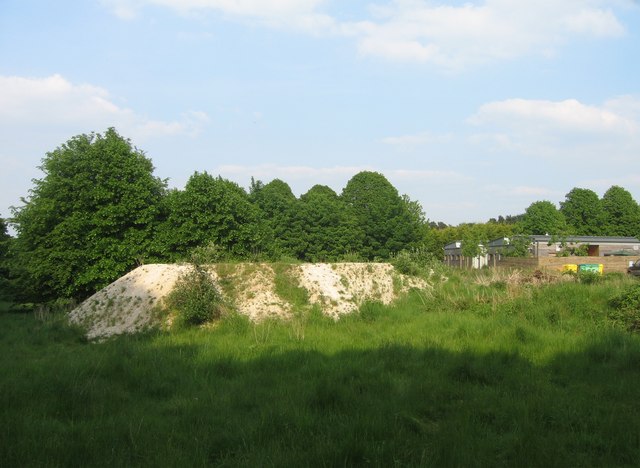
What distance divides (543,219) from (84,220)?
197ft

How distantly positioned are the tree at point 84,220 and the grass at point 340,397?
974 cm

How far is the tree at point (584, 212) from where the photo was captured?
224 feet

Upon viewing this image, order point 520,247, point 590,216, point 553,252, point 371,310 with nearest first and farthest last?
point 371,310 → point 520,247 → point 553,252 → point 590,216

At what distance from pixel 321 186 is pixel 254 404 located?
6169 cm

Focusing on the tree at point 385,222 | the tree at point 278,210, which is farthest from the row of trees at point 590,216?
the tree at point 278,210

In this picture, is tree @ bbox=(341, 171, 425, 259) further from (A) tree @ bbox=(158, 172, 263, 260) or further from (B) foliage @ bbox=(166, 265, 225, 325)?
(B) foliage @ bbox=(166, 265, 225, 325)

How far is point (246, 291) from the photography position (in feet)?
55.6

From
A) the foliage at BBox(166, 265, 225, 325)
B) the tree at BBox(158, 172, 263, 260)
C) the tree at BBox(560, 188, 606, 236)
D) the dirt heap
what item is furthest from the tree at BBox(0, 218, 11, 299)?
the tree at BBox(560, 188, 606, 236)

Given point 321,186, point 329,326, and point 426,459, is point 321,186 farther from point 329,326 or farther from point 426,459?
point 426,459

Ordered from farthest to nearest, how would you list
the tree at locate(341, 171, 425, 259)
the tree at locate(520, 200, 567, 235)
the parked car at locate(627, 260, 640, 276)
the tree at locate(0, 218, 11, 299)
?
1. the tree at locate(520, 200, 567, 235)
2. the tree at locate(341, 171, 425, 259)
3. the parked car at locate(627, 260, 640, 276)
4. the tree at locate(0, 218, 11, 299)

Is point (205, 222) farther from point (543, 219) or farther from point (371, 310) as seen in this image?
point (543, 219)

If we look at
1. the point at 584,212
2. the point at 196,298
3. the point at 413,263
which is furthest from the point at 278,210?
the point at 584,212

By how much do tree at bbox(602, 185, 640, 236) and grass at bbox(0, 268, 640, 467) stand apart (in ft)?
201

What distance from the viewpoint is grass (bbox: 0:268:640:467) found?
5.43m
